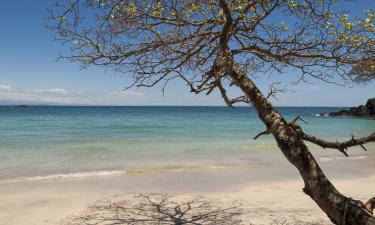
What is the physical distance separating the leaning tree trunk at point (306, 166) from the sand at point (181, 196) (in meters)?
3.22

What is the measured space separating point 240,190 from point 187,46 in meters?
5.55

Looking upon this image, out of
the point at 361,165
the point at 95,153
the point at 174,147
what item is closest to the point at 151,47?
the point at 361,165

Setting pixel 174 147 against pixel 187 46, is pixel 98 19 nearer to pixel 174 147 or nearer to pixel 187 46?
pixel 187 46

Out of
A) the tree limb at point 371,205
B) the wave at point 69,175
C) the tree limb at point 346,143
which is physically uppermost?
the tree limb at point 346,143

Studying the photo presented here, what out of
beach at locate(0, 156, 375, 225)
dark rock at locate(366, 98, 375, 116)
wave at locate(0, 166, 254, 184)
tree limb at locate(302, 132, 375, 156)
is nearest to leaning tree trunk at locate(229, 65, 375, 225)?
tree limb at locate(302, 132, 375, 156)

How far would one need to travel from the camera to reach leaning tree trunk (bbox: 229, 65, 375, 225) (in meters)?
3.74

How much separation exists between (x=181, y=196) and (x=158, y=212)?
5.01 feet

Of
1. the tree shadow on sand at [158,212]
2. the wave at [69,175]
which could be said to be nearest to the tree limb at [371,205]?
the tree shadow on sand at [158,212]

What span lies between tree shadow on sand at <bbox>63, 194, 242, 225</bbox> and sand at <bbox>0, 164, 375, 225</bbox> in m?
0.02

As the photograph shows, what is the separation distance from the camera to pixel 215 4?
16.0 ft

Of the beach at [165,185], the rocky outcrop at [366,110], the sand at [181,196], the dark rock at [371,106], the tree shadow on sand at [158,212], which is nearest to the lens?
the tree shadow on sand at [158,212]

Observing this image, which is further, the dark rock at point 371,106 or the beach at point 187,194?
the dark rock at point 371,106

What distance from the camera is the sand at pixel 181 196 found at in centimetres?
753

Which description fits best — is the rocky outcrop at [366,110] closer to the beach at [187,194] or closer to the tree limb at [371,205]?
the beach at [187,194]
